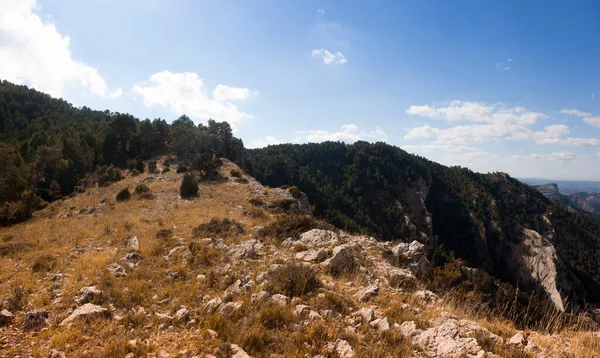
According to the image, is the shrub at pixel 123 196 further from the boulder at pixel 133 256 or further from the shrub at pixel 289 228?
the shrub at pixel 289 228

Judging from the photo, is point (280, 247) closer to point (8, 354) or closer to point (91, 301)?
point (91, 301)

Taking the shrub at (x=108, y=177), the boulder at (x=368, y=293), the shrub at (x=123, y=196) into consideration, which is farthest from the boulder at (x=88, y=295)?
the shrub at (x=108, y=177)

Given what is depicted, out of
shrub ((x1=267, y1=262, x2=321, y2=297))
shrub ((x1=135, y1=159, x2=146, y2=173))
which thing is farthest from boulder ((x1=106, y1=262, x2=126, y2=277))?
shrub ((x1=135, y1=159, x2=146, y2=173))

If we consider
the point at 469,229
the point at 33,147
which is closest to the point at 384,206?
the point at 469,229

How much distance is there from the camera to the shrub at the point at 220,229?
46.4 ft

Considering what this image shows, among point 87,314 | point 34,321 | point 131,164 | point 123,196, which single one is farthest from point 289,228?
point 131,164

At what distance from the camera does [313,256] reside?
10320 mm

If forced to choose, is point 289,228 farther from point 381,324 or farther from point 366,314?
point 381,324

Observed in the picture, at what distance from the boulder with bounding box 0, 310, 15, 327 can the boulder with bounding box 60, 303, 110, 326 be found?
122 cm

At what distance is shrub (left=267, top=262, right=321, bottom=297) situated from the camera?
770 cm

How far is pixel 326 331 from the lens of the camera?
226 inches

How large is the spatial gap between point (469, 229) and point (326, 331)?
11706 centimetres

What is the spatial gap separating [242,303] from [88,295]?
13.9ft

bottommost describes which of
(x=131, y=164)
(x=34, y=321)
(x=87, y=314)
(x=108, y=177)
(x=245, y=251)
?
(x=34, y=321)
